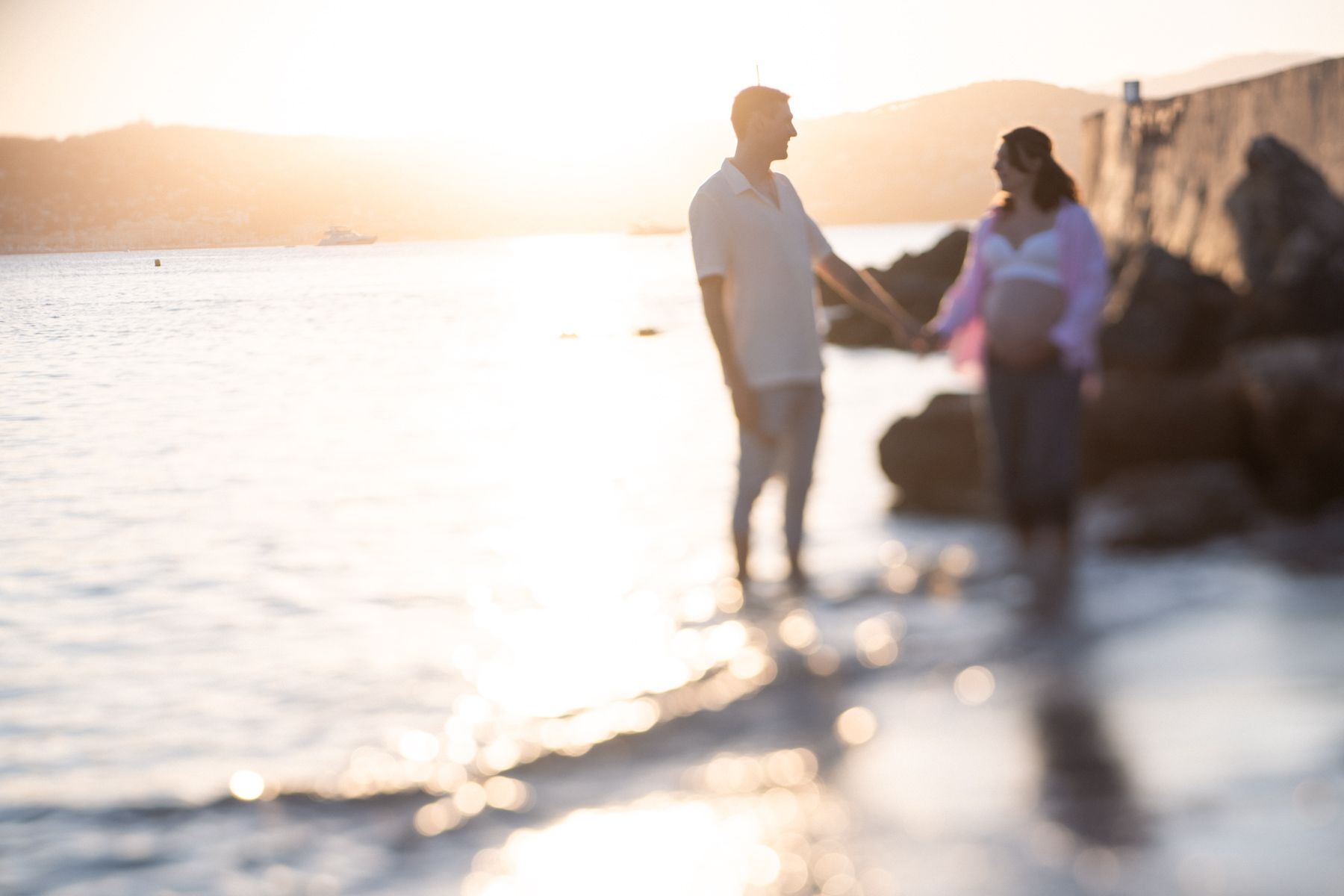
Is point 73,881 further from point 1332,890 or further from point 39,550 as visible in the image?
point 39,550

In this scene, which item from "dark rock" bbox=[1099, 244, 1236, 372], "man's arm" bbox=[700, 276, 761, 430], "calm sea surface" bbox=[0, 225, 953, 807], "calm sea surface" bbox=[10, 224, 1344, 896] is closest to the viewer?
"calm sea surface" bbox=[10, 224, 1344, 896]

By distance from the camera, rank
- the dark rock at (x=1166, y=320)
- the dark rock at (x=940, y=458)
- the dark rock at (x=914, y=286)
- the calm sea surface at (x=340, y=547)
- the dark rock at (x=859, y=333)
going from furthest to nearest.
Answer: the dark rock at (x=914, y=286) → the dark rock at (x=859, y=333) → the dark rock at (x=1166, y=320) → the dark rock at (x=940, y=458) → the calm sea surface at (x=340, y=547)

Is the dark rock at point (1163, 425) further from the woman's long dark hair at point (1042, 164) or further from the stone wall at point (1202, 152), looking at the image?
the woman's long dark hair at point (1042, 164)

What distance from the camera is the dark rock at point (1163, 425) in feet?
27.8

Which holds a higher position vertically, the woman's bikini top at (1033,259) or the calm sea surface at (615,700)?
the woman's bikini top at (1033,259)

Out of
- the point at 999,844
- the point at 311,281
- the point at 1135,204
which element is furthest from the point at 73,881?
the point at 311,281

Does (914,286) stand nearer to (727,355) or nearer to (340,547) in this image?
(340,547)

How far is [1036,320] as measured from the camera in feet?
17.4

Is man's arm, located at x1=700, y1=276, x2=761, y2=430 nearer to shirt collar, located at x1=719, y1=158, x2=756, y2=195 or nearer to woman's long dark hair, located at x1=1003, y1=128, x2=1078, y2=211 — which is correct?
shirt collar, located at x1=719, y1=158, x2=756, y2=195

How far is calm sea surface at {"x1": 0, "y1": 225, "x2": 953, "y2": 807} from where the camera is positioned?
5.53 m

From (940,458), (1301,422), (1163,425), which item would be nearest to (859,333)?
(940,458)

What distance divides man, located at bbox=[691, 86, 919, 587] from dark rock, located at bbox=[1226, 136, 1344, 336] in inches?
193

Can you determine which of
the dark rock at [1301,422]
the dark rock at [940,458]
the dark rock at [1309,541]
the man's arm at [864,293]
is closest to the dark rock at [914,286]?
the dark rock at [940,458]

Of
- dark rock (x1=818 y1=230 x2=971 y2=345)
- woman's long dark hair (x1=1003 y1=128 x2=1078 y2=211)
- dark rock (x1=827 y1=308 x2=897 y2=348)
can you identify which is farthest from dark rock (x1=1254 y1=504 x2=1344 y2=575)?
dark rock (x1=818 y1=230 x2=971 y2=345)
